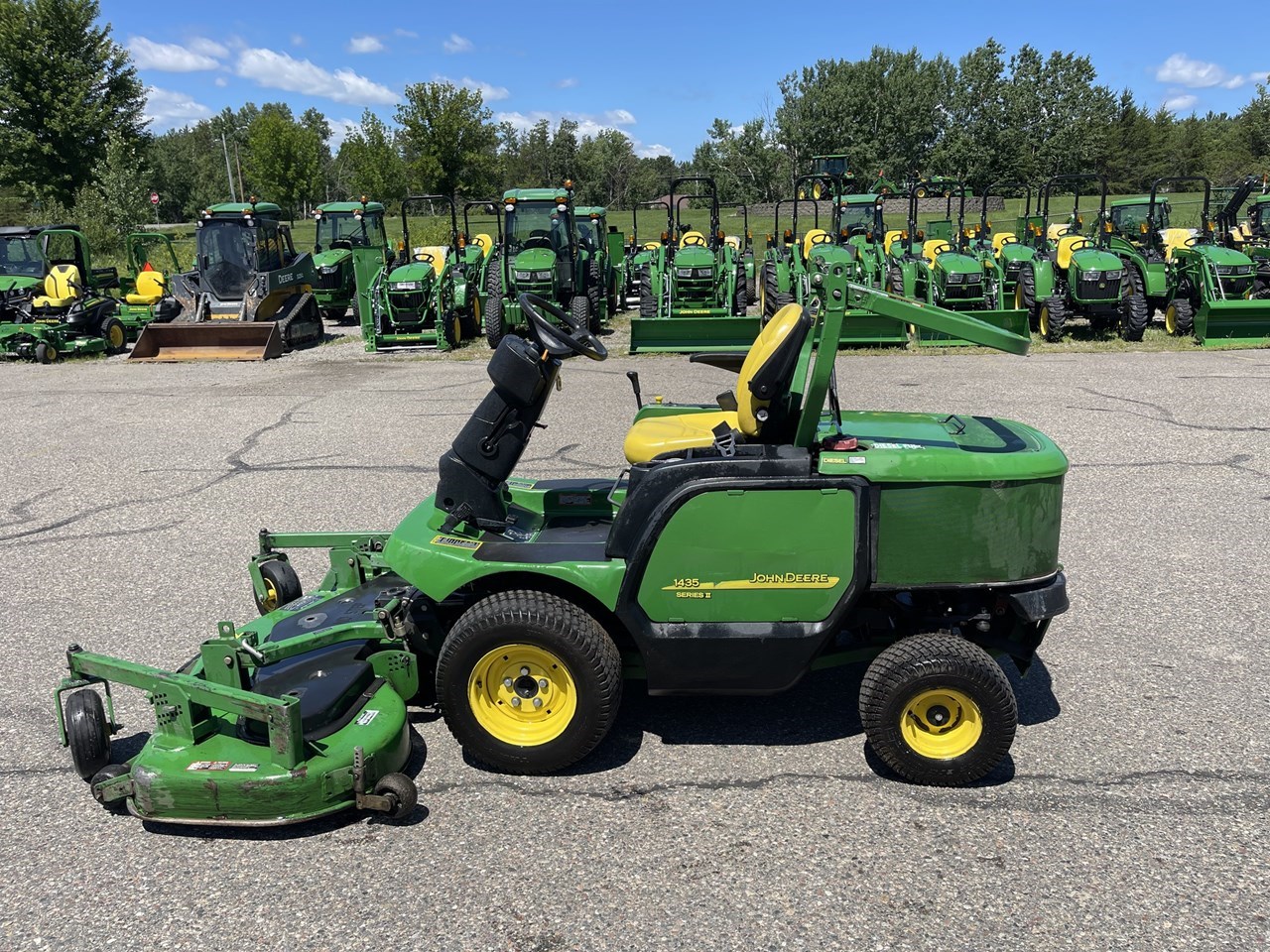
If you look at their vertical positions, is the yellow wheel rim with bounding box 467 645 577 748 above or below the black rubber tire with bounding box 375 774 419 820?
above

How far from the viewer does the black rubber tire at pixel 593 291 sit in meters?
16.3

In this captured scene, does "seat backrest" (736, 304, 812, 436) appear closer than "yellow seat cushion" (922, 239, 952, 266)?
Yes

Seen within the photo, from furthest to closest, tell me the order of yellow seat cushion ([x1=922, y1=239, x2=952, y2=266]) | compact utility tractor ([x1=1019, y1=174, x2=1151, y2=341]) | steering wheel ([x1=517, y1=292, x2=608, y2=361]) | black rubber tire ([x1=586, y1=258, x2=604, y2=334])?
yellow seat cushion ([x1=922, y1=239, x2=952, y2=266]), black rubber tire ([x1=586, y1=258, x2=604, y2=334]), compact utility tractor ([x1=1019, y1=174, x2=1151, y2=341]), steering wheel ([x1=517, y1=292, x2=608, y2=361])

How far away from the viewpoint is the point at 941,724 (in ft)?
11.7

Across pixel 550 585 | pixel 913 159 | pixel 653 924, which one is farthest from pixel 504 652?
pixel 913 159

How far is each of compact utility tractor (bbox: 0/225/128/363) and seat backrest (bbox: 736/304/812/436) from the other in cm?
1509

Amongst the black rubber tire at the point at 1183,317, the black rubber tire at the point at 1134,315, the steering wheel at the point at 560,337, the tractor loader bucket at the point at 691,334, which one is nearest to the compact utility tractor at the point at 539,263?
the tractor loader bucket at the point at 691,334

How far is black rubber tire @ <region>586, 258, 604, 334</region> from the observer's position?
53.6 ft

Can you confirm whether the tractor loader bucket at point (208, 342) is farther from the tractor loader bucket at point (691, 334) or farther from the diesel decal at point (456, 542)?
the diesel decal at point (456, 542)

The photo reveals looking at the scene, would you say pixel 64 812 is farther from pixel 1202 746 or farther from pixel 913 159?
pixel 913 159

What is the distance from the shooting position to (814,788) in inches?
140

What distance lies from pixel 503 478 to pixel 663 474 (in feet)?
2.90

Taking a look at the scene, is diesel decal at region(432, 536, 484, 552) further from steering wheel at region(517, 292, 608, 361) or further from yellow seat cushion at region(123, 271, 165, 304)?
yellow seat cushion at region(123, 271, 165, 304)

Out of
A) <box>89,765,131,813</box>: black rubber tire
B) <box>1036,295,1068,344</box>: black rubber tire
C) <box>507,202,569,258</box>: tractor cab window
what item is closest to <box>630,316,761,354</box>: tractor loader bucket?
<box>507,202,569,258</box>: tractor cab window
